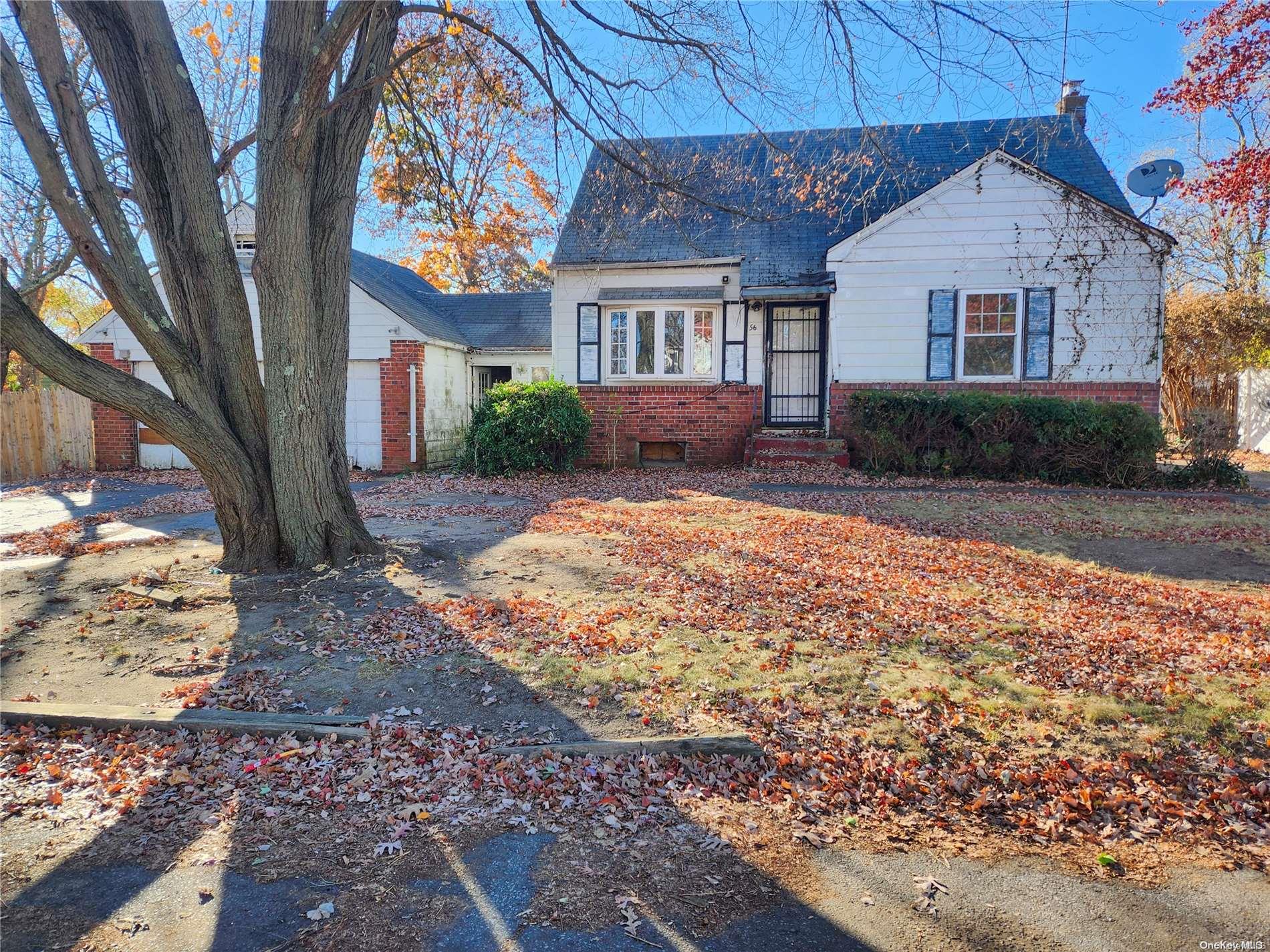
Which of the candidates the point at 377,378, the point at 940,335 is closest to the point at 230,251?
the point at 377,378

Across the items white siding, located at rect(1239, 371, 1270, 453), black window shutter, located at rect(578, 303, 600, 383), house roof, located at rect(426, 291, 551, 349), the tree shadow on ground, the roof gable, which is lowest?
the tree shadow on ground

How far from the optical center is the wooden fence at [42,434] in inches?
552

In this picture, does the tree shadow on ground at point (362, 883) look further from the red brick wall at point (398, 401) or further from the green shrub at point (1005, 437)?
the red brick wall at point (398, 401)

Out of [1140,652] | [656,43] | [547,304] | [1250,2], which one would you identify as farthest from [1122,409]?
[547,304]

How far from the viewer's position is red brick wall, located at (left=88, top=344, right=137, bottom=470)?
15.6m

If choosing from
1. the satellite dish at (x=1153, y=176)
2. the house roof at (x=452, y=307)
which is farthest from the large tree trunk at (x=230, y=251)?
the satellite dish at (x=1153, y=176)

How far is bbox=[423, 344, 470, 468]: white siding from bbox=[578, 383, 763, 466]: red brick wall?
355 cm

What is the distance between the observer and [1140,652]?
4242 millimetres

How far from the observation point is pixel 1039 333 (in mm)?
12664

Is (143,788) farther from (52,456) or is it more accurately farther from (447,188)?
(52,456)

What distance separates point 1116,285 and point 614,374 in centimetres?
913

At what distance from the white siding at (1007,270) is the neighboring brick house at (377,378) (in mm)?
8634

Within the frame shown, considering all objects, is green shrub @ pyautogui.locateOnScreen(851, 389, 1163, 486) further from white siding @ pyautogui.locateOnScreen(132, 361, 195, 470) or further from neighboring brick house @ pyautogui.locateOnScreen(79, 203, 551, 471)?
white siding @ pyautogui.locateOnScreen(132, 361, 195, 470)

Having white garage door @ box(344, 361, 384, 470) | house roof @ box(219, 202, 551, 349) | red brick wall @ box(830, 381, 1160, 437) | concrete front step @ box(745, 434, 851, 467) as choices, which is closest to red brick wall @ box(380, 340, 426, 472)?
white garage door @ box(344, 361, 384, 470)
